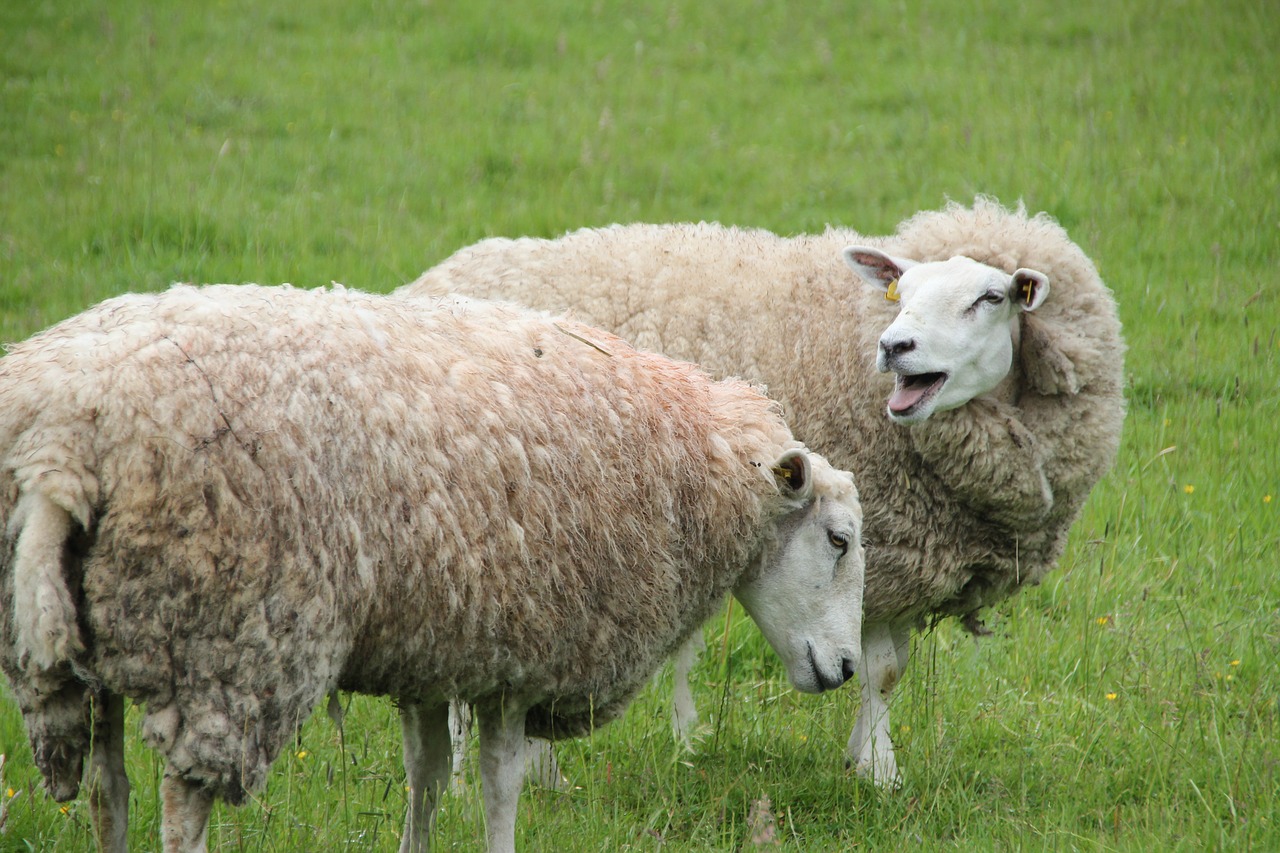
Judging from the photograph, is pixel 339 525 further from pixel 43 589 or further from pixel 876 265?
pixel 876 265

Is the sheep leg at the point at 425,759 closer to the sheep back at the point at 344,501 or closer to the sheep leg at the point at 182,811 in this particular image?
the sheep back at the point at 344,501

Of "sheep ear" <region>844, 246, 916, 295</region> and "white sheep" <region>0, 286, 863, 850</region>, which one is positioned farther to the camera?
"sheep ear" <region>844, 246, 916, 295</region>

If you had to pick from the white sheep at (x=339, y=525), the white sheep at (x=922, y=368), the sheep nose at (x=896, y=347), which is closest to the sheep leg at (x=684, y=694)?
the white sheep at (x=922, y=368)

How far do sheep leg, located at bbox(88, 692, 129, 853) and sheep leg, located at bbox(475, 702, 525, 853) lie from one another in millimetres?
883

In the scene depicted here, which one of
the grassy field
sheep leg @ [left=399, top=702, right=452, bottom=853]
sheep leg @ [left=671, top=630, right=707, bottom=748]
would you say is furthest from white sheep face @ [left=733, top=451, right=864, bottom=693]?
sheep leg @ [left=399, top=702, right=452, bottom=853]

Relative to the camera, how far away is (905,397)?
4094 mm

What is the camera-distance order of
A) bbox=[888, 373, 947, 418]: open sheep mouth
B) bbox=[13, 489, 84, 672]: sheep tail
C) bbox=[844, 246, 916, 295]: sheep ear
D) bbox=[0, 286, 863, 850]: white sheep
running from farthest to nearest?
bbox=[844, 246, 916, 295]: sheep ear
bbox=[888, 373, 947, 418]: open sheep mouth
bbox=[0, 286, 863, 850]: white sheep
bbox=[13, 489, 84, 672]: sheep tail

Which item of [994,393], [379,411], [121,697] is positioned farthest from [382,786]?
[994,393]

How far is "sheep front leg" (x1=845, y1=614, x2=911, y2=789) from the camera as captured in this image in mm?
4047

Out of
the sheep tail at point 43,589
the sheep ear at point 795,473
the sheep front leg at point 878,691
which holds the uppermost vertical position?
the sheep tail at point 43,589

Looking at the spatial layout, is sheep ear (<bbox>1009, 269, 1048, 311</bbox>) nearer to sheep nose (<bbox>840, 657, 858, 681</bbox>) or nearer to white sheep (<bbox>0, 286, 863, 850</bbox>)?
white sheep (<bbox>0, 286, 863, 850</bbox>)

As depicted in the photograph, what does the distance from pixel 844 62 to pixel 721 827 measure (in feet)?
28.6

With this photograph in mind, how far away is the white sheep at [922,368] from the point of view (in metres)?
4.16

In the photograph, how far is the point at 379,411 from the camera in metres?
2.69
